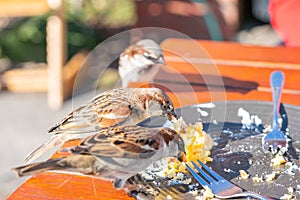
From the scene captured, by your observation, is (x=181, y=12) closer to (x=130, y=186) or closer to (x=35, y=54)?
(x=35, y=54)

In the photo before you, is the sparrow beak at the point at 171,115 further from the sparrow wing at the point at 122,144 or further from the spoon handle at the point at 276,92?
the spoon handle at the point at 276,92

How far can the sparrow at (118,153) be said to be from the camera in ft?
3.28

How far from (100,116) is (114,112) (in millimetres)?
26

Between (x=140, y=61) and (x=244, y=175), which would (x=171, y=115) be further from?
(x=140, y=61)

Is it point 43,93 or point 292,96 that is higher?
point 43,93

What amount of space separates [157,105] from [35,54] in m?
3.36

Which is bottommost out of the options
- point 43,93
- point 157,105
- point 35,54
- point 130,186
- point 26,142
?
point 130,186

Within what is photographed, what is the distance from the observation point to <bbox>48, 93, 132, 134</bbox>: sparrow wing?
3.68ft

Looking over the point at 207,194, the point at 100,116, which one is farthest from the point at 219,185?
the point at 100,116

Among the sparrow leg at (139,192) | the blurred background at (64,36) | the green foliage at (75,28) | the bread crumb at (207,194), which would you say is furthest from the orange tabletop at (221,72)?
the green foliage at (75,28)

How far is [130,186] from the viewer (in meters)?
1.11

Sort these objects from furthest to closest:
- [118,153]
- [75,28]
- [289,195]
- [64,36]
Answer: [75,28], [64,36], [289,195], [118,153]

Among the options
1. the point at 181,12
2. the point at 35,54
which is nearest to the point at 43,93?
the point at 35,54

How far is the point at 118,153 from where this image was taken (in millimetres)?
1018
